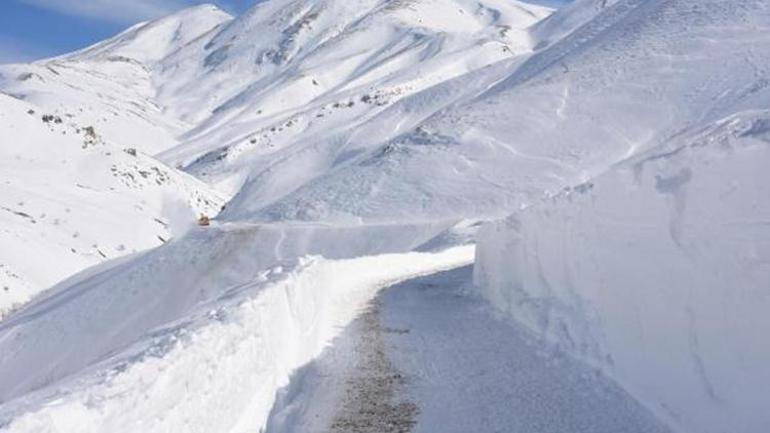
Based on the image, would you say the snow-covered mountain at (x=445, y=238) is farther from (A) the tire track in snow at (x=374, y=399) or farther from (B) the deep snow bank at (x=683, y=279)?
(A) the tire track in snow at (x=374, y=399)

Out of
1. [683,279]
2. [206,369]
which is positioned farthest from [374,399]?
[683,279]

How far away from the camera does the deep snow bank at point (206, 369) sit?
6402mm

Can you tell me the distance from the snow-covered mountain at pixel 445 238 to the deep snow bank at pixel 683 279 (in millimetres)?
Result: 28

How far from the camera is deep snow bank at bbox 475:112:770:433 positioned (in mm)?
8141

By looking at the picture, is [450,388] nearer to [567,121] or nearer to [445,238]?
[445,238]

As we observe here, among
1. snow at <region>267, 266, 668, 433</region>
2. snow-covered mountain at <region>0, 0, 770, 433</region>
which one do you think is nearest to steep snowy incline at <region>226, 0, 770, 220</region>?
snow-covered mountain at <region>0, 0, 770, 433</region>

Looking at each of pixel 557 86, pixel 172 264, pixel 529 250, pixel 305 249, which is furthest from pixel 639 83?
pixel 529 250

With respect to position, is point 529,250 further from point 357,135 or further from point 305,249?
point 357,135

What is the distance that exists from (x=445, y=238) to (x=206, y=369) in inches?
1081

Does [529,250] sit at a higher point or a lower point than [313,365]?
higher

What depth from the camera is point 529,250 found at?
51.2 ft

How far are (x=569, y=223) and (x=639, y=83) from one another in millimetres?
41177

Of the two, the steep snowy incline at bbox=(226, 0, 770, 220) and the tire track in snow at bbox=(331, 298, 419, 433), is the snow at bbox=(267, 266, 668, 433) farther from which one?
the steep snowy incline at bbox=(226, 0, 770, 220)

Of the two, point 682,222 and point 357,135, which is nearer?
point 682,222
